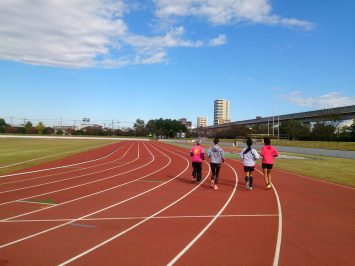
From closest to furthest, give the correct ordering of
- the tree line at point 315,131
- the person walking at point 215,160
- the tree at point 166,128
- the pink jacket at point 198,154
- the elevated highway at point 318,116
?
the person walking at point 215,160
the pink jacket at point 198,154
the tree line at point 315,131
the elevated highway at point 318,116
the tree at point 166,128

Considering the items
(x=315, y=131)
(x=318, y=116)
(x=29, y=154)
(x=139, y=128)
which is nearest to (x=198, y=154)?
(x=29, y=154)

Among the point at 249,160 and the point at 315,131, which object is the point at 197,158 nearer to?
the point at 249,160

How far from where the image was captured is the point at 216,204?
10.3 m

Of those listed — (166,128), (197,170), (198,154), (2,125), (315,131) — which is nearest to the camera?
(198,154)

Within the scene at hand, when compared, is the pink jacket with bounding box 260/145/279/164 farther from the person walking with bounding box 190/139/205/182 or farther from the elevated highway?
the elevated highway

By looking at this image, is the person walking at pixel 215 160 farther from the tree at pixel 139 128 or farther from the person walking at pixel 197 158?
the tree at pixel 139 128

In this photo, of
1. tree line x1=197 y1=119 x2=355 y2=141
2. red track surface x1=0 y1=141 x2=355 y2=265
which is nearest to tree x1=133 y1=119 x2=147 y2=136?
tree line x1=197 y1=119 x2=355 y2=141

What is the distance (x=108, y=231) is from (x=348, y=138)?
58884 mm

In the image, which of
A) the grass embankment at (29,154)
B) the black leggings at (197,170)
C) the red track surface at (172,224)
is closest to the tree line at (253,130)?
the grass embankment at (29,154)

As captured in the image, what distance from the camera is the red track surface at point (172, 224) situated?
5.97m

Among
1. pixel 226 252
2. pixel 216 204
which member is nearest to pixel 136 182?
pixel 216 204

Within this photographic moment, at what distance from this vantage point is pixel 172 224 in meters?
8.01

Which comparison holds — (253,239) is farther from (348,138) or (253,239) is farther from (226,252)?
(348,138)

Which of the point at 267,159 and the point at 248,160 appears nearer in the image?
the point at 248,160
